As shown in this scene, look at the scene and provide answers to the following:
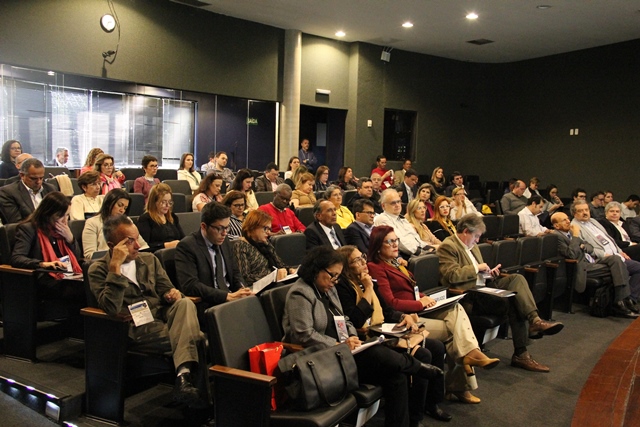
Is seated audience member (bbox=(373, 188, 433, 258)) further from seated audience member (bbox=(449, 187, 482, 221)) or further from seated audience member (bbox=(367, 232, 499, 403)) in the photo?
seated audience member (bbox=(449, 187, 482, 221))

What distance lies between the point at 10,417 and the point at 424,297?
2.47m

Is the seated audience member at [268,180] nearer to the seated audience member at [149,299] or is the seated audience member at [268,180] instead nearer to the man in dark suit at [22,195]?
the man in dark suit at [22,195]

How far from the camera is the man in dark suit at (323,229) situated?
15.3 ft

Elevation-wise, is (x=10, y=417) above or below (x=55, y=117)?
below

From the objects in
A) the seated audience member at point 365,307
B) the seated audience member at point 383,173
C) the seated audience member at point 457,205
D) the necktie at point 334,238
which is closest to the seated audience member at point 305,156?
the seated audience member at point 383,173

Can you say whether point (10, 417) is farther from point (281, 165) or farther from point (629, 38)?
point (629, 38)

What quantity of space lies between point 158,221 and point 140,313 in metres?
1.69

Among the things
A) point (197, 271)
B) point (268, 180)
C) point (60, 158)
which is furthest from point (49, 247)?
point (60, 158)

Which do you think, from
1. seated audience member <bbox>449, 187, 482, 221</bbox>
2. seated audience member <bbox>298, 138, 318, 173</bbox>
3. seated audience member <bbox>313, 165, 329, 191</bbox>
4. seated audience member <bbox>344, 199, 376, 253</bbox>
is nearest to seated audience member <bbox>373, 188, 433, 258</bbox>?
seated audience member <bbox>344, 199, 376, 253</bbox>

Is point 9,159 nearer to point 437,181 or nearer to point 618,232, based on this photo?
point 437,181

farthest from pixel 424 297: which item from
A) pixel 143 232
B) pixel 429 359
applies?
pixel 143 232

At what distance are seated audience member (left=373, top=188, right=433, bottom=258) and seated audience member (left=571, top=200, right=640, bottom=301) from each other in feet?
6.94

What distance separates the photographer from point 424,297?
3.64m

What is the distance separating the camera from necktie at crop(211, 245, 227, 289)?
350 centimetres
